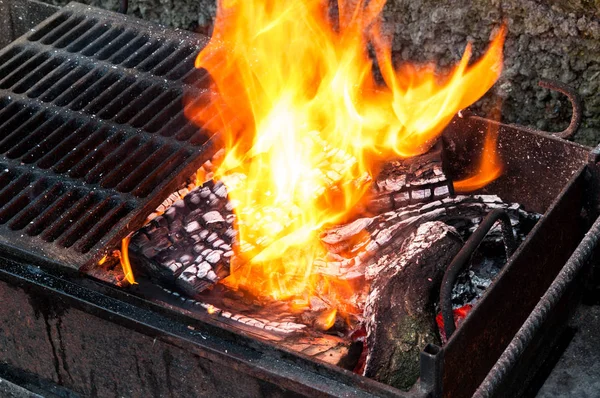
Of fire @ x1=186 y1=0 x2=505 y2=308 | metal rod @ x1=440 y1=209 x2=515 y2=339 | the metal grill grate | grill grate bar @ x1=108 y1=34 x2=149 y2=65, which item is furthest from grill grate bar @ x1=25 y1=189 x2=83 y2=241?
metal rod @ x1=440 y1=209 x2=515 y2=339

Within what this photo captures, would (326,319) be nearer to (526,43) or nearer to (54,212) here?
(54,212)

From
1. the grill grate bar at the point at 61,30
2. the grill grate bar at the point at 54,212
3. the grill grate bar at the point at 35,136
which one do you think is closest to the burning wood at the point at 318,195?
the grill grate bar at the point at 54,212

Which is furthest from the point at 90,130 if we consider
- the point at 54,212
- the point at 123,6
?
the point at 123,6

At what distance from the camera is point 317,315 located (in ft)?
9.21

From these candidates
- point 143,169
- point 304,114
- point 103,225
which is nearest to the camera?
point 103,225

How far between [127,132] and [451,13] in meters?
1.31

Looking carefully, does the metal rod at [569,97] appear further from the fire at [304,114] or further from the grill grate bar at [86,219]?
the grill grate bar at [86,219]

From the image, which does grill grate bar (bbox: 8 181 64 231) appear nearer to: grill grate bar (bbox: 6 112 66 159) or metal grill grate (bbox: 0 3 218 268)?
metal grill grate (bbox: 0 3 218 268)

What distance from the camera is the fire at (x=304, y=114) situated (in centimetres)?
296

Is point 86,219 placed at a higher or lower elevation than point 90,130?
lower

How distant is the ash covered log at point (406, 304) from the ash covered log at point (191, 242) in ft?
1.62

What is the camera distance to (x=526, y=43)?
3.37 metres

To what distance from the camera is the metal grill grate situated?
111 inches

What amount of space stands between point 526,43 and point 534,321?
1.45 m
